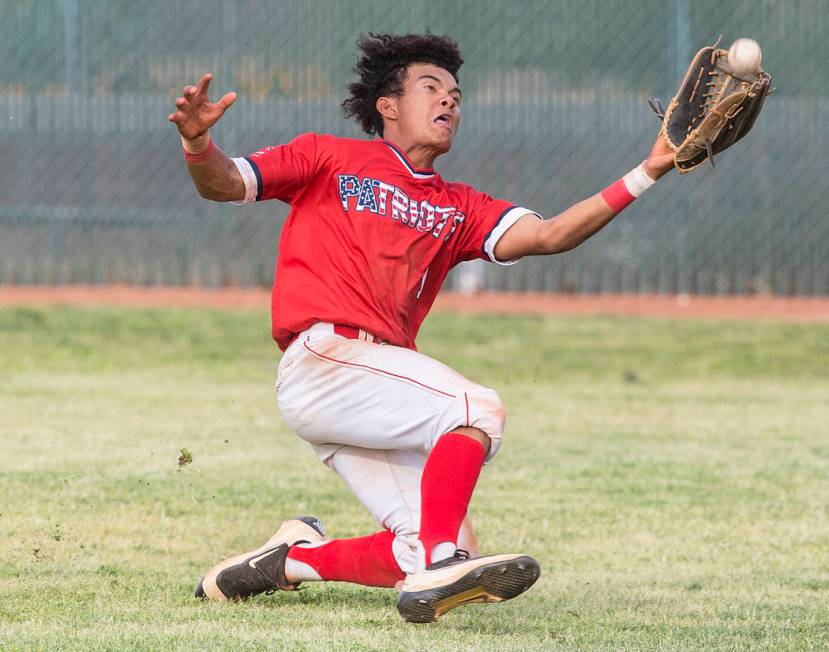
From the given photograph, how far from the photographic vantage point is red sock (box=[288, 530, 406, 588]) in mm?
4605

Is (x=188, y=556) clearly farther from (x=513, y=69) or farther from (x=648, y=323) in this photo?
(x=513, y=69)

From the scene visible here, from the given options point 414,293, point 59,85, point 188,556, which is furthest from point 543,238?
point 59,85

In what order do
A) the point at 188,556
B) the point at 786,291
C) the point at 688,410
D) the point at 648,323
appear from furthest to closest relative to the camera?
the point at 786,291, the point at 648,323, the point at 688,410, the point at 188,556

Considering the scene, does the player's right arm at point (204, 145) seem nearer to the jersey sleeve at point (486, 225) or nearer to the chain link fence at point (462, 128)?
the jersey sleeve at point (486, 225)

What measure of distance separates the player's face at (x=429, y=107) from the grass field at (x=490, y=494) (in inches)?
58.8

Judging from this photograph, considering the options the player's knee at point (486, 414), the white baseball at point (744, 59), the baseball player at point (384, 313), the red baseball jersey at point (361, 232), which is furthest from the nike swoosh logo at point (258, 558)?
the white baseball at point (744, 59)

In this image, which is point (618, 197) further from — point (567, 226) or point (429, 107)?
point (429, 107)

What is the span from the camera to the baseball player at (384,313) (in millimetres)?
4227

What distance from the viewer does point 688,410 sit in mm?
9484

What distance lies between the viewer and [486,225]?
4766 mm

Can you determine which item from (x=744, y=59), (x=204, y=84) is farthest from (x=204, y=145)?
(x=744, y=59)

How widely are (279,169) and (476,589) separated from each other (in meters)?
1.44

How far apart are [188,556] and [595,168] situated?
1003 cm

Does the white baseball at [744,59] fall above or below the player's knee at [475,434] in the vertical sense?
above
